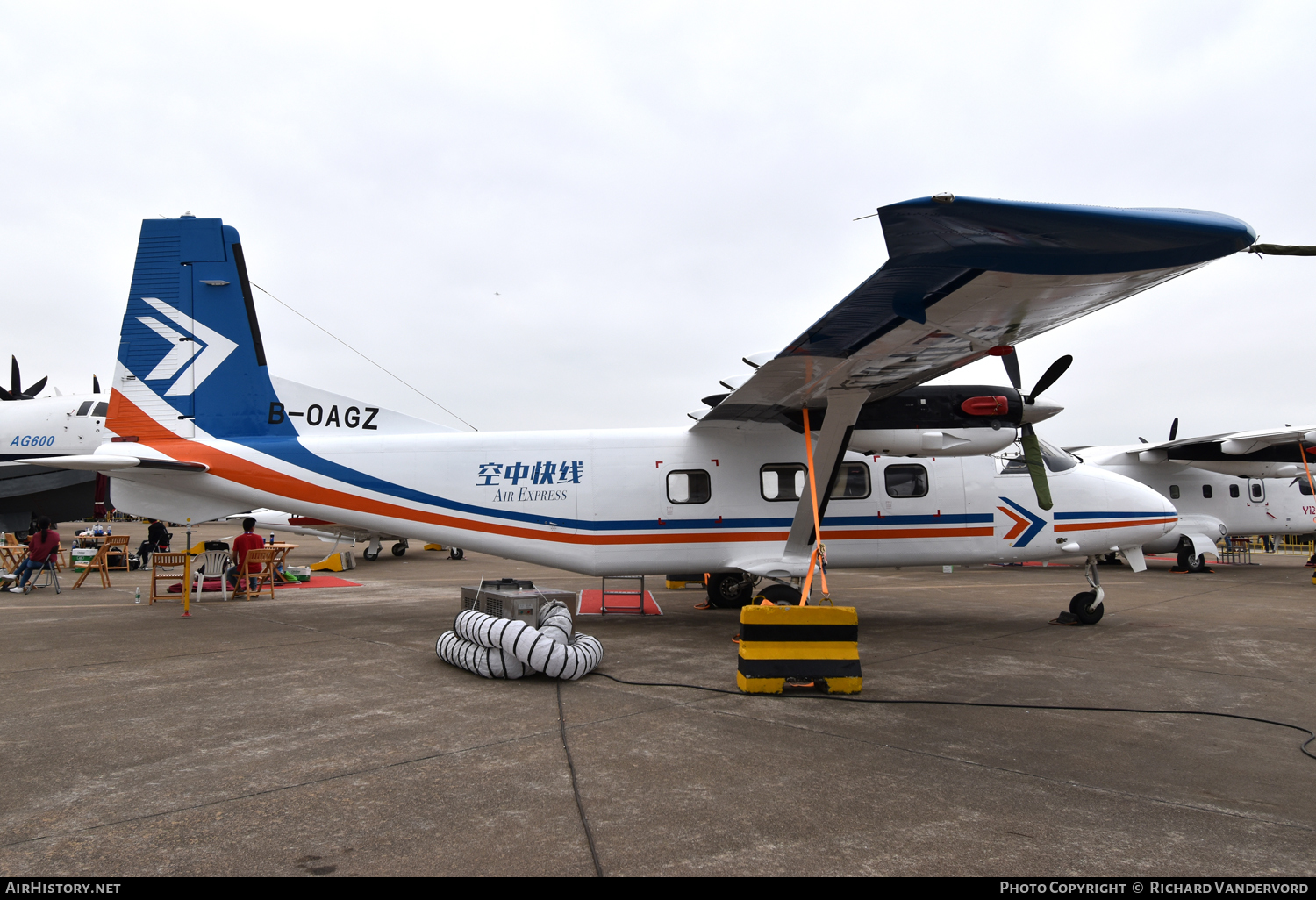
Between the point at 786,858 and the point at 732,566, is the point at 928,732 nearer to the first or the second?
the point at 786,858

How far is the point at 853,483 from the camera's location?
1043cm

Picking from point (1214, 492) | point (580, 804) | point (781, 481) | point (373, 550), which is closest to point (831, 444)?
point (781, 481)

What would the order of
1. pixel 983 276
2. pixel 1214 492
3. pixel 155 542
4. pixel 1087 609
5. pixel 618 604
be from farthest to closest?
pixel 155 542 < pixel 1214 492 < pixel 618 604 < pixel 1087 609 < pixel 983 276

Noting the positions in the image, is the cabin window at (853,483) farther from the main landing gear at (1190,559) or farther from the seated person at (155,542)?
the seated person at (155,542)

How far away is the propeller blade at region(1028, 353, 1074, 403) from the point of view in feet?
29.4

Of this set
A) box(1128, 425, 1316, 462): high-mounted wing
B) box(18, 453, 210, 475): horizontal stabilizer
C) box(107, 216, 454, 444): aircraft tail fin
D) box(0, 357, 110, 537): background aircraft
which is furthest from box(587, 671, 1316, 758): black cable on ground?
box(0, 357, 110, 537): background aircraft

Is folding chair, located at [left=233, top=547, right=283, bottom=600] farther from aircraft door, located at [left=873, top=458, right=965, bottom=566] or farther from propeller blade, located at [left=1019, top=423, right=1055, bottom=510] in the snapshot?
propeller blade, located at [left=1019, top=423, right=1055, bottom=510]

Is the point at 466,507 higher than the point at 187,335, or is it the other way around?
the point at 187,335

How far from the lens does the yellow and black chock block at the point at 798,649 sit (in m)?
6.54

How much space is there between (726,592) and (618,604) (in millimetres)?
1926

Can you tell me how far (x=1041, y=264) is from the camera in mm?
4625

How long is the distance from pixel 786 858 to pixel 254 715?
437cm

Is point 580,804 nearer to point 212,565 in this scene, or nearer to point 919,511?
point 919,511

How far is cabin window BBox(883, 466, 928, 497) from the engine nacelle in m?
1.51
